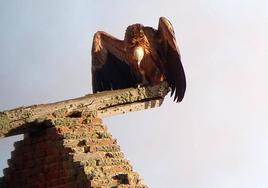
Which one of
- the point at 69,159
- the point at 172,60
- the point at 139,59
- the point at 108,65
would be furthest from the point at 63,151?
the point at 108,65

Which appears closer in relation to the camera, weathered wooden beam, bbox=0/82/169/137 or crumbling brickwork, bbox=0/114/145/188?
crumbling brickwork, bbox=0/114/145/188

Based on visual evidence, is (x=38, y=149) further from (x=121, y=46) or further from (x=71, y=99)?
(x=121, y=46)

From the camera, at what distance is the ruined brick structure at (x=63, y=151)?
4.06 meters

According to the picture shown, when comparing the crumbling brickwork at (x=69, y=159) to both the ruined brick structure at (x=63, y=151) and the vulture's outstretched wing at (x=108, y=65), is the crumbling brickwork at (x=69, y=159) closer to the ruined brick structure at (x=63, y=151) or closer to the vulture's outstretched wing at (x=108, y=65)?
the ruined brick structure at (x=63, y=151)

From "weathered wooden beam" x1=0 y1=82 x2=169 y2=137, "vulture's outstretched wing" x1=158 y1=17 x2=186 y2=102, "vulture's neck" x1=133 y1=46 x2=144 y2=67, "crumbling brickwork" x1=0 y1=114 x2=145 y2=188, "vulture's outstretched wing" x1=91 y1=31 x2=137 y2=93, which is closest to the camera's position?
"crumbling brickwork" x1=0 y1=114 x2=145 y2=188

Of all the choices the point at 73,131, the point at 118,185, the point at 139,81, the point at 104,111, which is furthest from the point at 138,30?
the point at 118,185

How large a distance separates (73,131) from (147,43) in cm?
267

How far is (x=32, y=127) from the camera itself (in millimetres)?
4570

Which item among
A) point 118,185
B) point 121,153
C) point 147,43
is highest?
point 147,43

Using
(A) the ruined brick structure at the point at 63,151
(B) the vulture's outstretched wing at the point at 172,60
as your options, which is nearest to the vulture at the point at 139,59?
(B) the vulture's outstretched wing at the point at 172,60

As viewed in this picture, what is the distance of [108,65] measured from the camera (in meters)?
7.22

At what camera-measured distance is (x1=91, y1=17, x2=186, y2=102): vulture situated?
21.6 ft

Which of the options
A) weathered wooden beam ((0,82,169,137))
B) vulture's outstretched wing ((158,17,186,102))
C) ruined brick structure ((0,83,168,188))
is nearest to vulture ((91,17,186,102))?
vulture's outstretched wing ((158,17,186,102))

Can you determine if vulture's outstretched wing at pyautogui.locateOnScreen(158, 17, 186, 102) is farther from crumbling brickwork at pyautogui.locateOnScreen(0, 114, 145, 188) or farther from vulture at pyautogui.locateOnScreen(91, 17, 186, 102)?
crumbling brickwork at pyautogui.locateOnScreen(0, 114, 145, 188)
